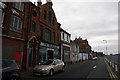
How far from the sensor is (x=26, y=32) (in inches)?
555

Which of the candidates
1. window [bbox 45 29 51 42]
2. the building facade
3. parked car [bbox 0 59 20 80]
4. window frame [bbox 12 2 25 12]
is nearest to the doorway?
window [bbox 45 29 51 42]

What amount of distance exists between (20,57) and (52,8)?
46.2 feet

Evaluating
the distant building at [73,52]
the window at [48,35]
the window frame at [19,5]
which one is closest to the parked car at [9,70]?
the window frame at [19,5]

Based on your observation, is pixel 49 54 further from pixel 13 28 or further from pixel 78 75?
pixel 78 75

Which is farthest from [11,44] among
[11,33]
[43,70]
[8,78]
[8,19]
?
[8,78]

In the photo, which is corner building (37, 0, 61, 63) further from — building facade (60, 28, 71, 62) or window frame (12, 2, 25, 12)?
window frame (12, 2, 25, 12)

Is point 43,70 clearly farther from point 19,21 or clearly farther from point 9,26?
point 19,21

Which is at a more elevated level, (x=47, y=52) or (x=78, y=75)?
(x=47, y=52)

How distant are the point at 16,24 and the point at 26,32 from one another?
187 cm

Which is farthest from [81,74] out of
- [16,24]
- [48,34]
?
[48,34]

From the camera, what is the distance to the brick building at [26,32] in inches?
445

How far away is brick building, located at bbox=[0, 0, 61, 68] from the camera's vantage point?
11.3 meters

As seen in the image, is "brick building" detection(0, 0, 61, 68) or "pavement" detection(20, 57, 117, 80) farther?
"brick building" detection(0, 0, 61, 68)

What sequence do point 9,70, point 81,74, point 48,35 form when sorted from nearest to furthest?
point 9,70, point 81,74, point 48,35
